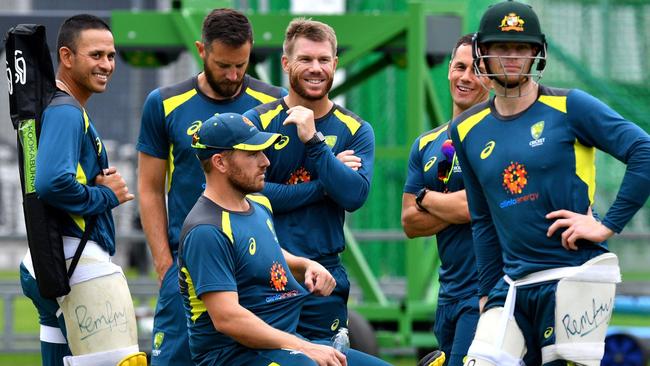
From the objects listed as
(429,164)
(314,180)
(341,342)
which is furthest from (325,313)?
(429,164)

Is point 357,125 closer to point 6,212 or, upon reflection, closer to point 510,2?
point 510,2

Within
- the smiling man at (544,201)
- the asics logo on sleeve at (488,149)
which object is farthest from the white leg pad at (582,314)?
the asics logo on sleeve at (488,149)

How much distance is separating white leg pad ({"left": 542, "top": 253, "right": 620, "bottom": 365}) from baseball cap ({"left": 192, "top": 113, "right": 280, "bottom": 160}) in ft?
4.47

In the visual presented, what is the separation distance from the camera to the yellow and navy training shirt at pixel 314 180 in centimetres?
670

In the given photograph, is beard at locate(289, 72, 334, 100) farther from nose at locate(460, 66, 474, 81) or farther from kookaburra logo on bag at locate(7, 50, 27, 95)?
kookaburra logo on bag at locate(7, 50, 27, 95)

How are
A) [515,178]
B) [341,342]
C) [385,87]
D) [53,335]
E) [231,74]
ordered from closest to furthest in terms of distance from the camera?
[515,178] < [341,342] < [53,335] < [231,74] < [385,87]

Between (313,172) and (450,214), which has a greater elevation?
(313,172)

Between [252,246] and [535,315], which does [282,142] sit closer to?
[252,246]

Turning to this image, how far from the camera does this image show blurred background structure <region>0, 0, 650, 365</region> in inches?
449

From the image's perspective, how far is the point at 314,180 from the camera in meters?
6.84

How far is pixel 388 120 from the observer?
16.6 meters

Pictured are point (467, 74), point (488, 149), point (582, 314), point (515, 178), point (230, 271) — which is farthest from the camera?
point (467, 74)

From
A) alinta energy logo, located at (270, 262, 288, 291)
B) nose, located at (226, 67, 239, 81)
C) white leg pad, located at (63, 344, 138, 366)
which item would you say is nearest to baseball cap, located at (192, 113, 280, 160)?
alinta energy logo, located at (270, 262, 288, 291)

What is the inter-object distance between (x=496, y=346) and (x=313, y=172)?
4.74 feet
